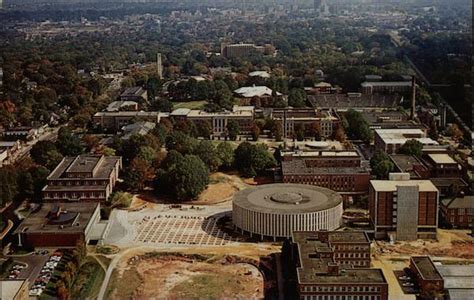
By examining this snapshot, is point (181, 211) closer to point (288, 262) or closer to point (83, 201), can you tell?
point (83, 201)

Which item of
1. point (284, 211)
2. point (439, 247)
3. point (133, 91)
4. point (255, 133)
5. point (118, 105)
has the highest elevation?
point (133, 91)

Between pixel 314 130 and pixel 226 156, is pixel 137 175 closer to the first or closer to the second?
pixel 226 156

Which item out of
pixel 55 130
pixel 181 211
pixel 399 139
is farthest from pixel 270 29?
pixel 181 211

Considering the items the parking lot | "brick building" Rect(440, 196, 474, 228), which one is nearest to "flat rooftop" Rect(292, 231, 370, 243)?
the parking lot

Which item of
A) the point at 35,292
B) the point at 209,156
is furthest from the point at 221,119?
the point at 35,292

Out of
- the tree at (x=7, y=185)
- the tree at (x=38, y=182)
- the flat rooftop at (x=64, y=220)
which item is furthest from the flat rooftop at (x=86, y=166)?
the flat rooftop at (x=64, y=220)
